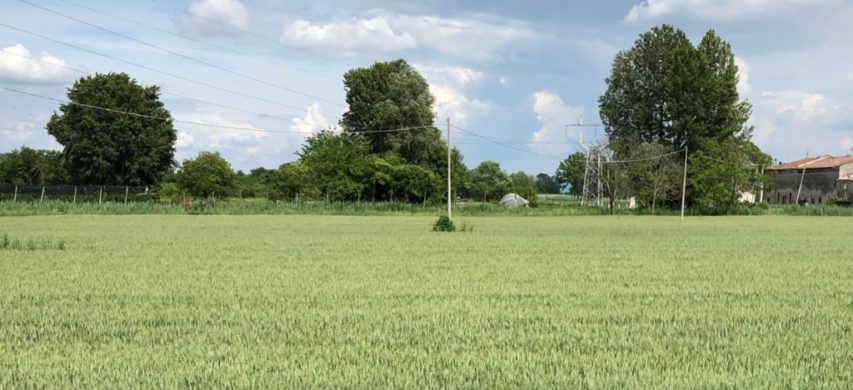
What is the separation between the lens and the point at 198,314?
11172 millimetres

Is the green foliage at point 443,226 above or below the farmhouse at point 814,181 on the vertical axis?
below

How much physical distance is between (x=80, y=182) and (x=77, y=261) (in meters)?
70.4

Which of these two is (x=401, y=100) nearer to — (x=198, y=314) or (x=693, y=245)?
(x=693, y=245)

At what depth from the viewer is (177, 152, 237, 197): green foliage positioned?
87500mm

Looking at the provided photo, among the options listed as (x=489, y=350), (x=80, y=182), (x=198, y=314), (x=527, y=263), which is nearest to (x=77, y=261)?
(x=198, y=314)

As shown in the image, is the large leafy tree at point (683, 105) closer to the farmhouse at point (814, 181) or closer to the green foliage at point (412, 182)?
the green foliage at point (412, 182)

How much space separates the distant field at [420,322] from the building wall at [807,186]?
95.2 meters

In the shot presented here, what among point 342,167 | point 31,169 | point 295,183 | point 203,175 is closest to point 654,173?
point 342,167

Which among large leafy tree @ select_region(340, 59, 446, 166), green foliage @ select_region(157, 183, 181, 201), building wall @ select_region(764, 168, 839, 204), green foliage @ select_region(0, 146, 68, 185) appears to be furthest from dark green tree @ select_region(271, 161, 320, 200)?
building wall @ select_region(764, 168, 839, 204)

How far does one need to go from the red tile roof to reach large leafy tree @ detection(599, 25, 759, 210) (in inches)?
1354

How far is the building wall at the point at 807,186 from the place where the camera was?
4208 inches

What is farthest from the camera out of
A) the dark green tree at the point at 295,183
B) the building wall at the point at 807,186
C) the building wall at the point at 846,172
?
Answer: the building wall at the point at 807,186

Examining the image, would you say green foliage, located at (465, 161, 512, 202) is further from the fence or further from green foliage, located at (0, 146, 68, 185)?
the fence

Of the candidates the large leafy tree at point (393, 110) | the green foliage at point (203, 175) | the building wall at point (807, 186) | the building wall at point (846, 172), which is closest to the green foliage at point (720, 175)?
the building wall at point (807, 186)
